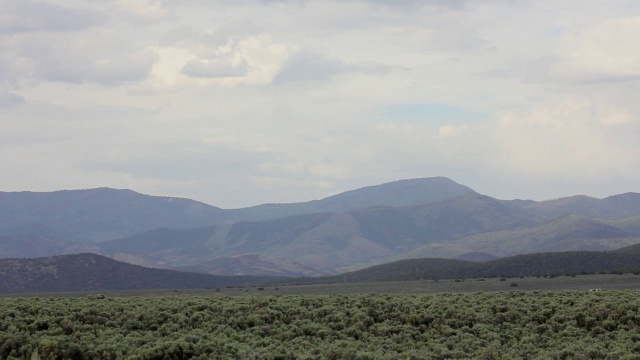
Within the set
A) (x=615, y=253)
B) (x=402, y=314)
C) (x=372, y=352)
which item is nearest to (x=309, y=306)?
(x=402, y=314)

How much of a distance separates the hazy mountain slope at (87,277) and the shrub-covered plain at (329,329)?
317 feet

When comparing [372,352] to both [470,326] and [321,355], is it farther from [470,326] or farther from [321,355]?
[470,326]

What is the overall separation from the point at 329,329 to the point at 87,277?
377ft

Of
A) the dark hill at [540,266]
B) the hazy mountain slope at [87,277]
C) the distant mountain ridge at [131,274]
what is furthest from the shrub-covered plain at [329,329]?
the hazy mountain slope at [87,277]

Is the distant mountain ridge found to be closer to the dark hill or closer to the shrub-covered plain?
the dark hill

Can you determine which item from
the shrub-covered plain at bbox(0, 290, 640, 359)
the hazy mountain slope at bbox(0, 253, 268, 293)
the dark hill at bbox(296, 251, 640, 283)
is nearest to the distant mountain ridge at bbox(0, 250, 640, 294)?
the hazy mountain slope at bbox(0, 253, 268, 293)

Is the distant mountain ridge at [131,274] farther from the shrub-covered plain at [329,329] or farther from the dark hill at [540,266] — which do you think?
the shrub-covered plain at [329,329]

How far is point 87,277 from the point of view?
139 meters

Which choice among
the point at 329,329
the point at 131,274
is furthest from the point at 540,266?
the point at 329,329

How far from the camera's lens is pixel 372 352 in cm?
2708

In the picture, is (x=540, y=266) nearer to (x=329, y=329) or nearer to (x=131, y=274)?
(x=131, y=274)

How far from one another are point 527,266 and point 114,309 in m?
76.6

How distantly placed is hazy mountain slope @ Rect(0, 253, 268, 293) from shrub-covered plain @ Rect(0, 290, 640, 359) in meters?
96.6

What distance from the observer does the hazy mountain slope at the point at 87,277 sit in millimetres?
130875
